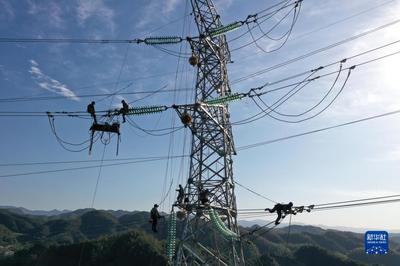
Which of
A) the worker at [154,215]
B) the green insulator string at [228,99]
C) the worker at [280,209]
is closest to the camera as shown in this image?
the worker at [280,209]

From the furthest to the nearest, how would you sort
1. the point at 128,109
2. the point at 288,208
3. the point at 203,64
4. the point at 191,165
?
1. the point at 203,64
2. the point at 191,165
3. the point at 128,109
4. the point at 288,208

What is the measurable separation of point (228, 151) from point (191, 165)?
9.44ft

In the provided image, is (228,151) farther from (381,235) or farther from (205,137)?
(381,235)

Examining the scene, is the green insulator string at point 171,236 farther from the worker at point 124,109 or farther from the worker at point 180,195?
the worker at point 124,109

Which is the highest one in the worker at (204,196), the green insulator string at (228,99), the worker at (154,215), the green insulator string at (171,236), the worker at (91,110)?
the green insulator string at (228,99)

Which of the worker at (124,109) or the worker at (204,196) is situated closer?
the worker at (124,109)

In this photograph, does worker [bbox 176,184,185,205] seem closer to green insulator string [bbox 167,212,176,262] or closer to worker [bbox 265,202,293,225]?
green insulator string [bbox 167,212,176,262]

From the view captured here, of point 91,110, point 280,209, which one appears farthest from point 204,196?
point 91,110

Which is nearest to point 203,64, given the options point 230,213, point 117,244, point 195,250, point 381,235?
point 230,213

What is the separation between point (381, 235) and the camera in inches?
1318

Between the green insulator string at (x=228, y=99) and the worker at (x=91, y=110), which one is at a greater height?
the green insulator string at (x=228, y=99)

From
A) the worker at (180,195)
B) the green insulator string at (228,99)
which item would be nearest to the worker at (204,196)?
the worker at (180,195)

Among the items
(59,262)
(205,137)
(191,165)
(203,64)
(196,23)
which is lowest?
(59,262)

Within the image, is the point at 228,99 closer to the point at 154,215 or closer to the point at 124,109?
the point at 124,109
